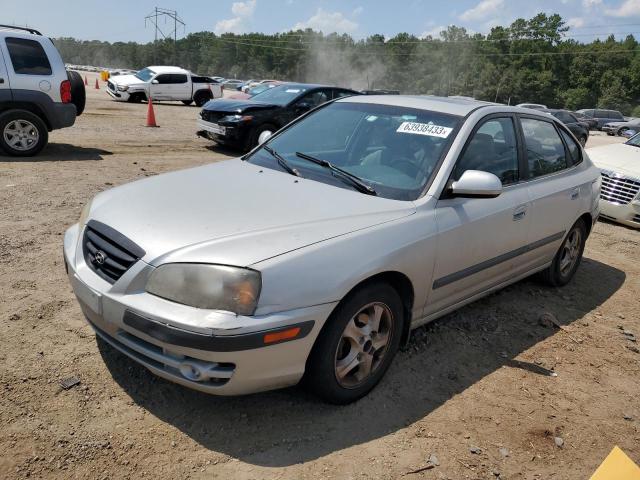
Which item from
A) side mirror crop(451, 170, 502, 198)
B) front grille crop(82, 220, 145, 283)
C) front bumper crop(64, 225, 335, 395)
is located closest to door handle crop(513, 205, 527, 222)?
side mirror crop(451, 170, 502, 198)

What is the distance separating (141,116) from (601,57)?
262 ft

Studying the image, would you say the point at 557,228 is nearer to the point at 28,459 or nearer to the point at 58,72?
the point at 28,459

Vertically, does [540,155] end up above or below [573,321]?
above

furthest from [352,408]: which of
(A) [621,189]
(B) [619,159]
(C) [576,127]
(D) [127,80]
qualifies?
(D) [127,80]

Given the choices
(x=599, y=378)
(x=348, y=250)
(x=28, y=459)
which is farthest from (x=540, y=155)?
(x=28, y=459)

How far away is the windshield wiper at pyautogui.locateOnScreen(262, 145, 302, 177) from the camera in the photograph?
3520 mm

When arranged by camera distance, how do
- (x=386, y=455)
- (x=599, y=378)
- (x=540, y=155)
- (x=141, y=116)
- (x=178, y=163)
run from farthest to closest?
1. (x=141, y=116)
2. (x=178, y=163)
3. (x=540, y=155)
4. (x=599, y=378)
5. (x=386, y=455)

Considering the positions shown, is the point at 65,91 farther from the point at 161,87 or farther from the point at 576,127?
the point at 576,127

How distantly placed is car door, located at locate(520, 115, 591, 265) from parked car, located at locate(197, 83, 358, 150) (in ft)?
21.7

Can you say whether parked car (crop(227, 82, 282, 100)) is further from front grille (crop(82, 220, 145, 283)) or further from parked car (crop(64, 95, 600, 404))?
front grille (crop(82, 220, 145, 283))

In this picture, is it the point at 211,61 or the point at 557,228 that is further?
the point at 211,61

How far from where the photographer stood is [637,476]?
2.63 m

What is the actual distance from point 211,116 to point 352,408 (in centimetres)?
895

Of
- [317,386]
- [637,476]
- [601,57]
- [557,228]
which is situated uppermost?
[601,57]
